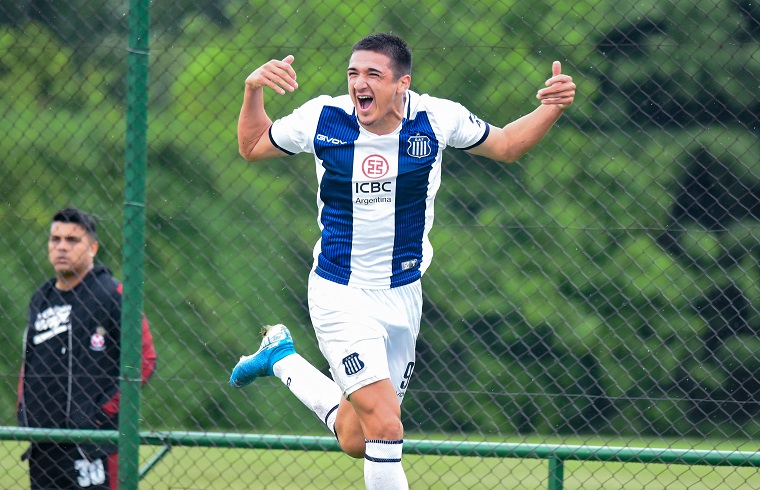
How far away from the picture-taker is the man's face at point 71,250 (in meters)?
5.04

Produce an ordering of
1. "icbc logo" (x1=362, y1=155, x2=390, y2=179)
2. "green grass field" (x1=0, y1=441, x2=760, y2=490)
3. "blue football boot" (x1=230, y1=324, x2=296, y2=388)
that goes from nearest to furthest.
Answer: "icbc logo" (x1=362, y1=155, x2=390, y2=179)
"blue football boot" (x1=230, y1=324, x2=296, y2=388)
"green grass field" (x1=0, y1=441, x2=760, y2=490)

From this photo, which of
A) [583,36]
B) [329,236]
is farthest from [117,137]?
[329,236]

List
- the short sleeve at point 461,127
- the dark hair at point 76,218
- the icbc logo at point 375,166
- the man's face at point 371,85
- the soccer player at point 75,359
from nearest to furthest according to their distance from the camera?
the man's face at point 371,85 < the icbc logo at point 375,166 < the short sleeve at point 461,127 < the soccer player at point 75,359 < the dark hair at point 76,218

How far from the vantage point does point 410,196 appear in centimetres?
389

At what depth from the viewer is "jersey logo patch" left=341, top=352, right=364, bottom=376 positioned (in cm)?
371

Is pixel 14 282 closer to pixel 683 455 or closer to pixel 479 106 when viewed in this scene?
pixel 479 106

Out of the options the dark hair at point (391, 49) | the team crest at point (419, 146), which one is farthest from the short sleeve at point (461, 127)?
the dark hair at point (391, 49)

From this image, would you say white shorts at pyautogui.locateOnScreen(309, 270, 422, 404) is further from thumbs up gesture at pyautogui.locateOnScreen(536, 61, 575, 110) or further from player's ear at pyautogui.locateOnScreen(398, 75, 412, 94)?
thumbs up gesture at pyautogui.locateOnScreen(536, 61, 575, 110)

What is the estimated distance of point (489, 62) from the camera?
6777 mm

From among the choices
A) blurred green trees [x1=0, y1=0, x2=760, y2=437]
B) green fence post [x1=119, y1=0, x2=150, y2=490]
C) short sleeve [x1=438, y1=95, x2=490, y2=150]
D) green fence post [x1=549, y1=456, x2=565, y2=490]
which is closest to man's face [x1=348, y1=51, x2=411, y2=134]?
short sleeve [x1=438, y1=95, x2=490, y2=150]

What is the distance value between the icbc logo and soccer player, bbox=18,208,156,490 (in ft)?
5.71

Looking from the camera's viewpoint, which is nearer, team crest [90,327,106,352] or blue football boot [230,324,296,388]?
blue football boot [230,324,296,388]

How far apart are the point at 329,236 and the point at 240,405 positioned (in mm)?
3859

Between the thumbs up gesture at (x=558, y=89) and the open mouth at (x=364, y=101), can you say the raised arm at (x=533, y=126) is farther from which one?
the open mouth at (x=364, y=101)
